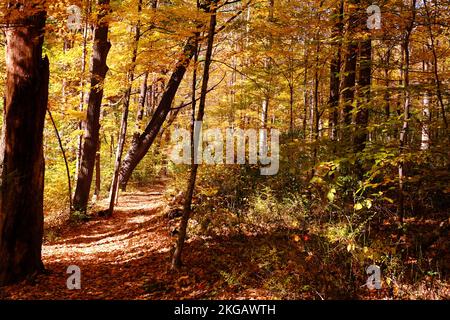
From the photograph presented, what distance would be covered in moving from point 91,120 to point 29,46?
600 centimetres

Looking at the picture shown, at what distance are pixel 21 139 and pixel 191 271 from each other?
3787mm

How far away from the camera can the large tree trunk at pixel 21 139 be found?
19.3ft

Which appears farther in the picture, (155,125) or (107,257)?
(155,125)

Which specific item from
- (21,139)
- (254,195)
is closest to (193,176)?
(21,139)

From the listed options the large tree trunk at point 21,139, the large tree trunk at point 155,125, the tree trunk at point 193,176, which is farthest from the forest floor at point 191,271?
the large tree trunk at point 155,125

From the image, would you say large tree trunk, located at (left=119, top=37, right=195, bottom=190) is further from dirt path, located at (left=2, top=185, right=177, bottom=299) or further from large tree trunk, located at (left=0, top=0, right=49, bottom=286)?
large tree trunk, located at (left=0, top=0, right=49, bottom=286)

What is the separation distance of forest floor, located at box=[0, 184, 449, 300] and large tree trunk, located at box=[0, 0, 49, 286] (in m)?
0.64

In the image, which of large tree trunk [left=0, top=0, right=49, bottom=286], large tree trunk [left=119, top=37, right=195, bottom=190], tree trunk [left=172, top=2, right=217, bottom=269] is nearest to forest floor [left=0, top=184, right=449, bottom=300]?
tree trunk [left=172, top=2, right=217, bottom=269]

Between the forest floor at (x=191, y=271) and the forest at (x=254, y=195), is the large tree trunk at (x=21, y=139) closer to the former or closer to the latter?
the forest at (x=254, y=195)

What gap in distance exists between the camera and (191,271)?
6113 millimetres

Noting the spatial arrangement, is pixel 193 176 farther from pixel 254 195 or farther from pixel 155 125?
pixel 155 125

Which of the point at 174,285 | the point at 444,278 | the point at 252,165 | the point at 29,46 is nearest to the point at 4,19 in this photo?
the point at 29,46

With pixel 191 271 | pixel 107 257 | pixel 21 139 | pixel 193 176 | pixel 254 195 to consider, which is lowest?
pixel 107 257

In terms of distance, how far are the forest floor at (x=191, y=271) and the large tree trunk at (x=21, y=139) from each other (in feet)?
2.10
